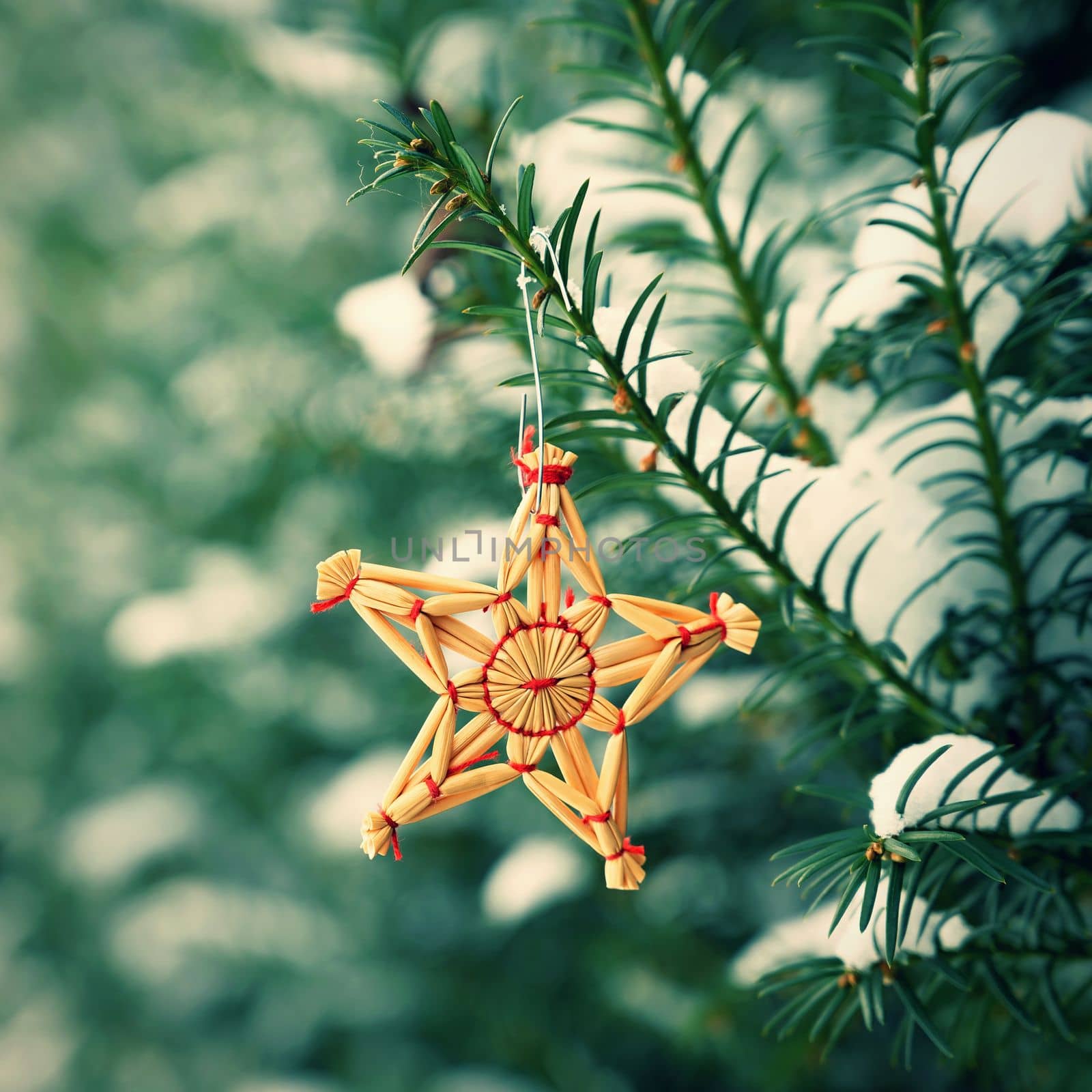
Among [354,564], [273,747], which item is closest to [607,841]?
[354,564]

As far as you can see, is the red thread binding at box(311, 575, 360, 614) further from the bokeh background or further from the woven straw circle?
the bokeh background

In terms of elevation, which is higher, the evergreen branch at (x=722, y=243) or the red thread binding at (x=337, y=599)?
the evergreen branch at (x=722, y=243)

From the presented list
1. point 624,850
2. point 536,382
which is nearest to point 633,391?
point 536,382

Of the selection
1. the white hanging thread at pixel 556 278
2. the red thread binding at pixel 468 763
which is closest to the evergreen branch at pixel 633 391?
the white hanging thread at pixel 556 278

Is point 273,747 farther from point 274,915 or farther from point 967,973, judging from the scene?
point 967,973

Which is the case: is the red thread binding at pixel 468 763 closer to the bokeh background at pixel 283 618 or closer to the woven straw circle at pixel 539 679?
the woven straw circle at pixel 539 679

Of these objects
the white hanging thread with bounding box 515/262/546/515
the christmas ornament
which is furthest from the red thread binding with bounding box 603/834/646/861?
the white hanging thread with bounding box 515/262/546/515
